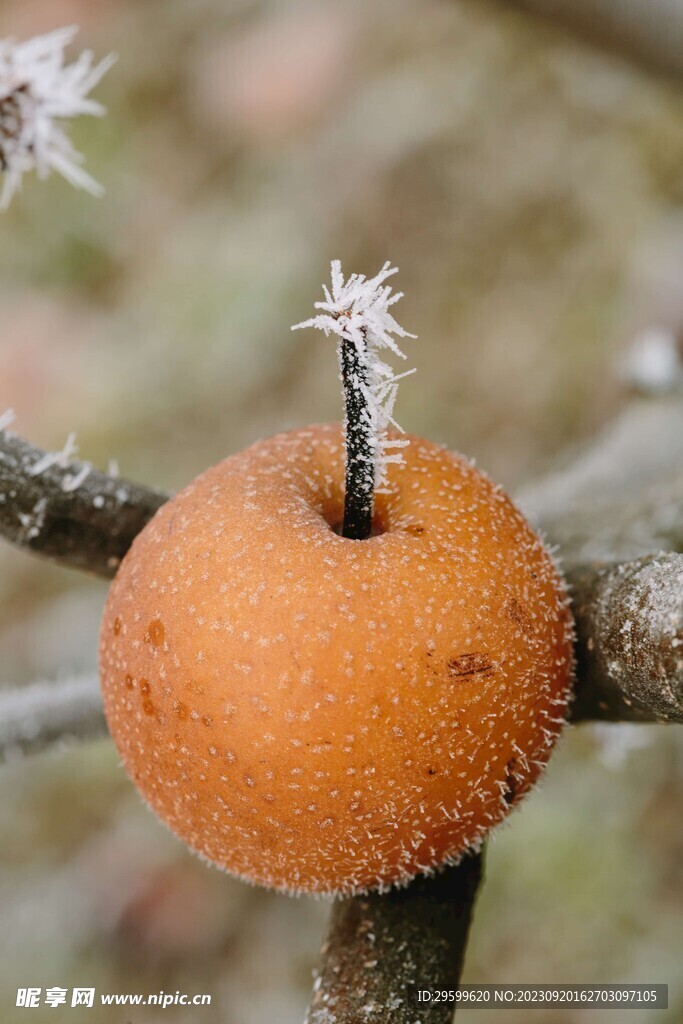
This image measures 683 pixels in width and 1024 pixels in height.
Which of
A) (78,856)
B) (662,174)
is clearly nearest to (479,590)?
(78,856)

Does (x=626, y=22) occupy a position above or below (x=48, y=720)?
above

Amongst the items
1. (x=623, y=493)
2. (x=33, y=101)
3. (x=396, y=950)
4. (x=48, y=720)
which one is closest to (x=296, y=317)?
(x=623, y=493)

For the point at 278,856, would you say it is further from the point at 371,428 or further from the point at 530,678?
the point at 371,428

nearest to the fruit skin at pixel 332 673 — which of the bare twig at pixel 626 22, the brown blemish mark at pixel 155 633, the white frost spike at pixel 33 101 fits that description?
the brown blemish mark at pixel 155 633

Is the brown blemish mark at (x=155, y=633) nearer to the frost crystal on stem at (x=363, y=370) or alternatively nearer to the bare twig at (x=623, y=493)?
the frost crystal on stem at (x=363, y=370)

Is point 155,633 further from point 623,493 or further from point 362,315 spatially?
point 623,493

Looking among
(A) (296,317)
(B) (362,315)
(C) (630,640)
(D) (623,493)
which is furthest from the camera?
(A) (296,317)
